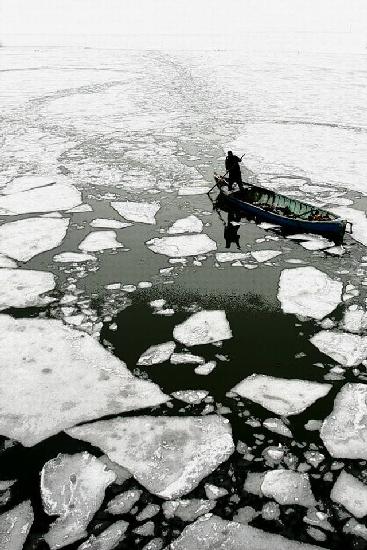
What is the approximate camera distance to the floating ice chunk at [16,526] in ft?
7.66

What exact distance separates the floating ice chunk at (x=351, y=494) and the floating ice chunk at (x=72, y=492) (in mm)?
1394

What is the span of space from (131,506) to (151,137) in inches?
388

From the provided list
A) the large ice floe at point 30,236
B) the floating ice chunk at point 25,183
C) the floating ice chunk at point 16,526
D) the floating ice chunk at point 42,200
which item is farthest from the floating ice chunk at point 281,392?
the floating ice chunk at point 25,183

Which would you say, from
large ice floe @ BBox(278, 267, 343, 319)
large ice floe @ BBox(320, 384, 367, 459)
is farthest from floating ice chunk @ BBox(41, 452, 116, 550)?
large ice floe @ BBox(278, 267, 343, 319)

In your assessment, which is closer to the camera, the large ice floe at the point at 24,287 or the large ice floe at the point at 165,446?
the large ice floe at the point at 165,446

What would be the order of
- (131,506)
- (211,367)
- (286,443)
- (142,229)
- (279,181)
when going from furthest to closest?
(279,181)
(142,229)
(211,367)
(286,443)
(131,506)

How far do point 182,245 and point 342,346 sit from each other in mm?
2568

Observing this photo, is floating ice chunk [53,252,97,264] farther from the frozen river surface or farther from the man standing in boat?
the man standing in boat

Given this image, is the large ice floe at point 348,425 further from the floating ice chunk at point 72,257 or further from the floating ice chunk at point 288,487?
the floating ice chunk at point 72,257

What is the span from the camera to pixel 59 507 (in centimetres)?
251

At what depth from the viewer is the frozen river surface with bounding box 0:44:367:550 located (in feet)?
8.18

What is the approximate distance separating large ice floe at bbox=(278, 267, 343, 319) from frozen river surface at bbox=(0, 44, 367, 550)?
2cm

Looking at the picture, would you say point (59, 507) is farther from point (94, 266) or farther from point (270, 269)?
point (270, 269)

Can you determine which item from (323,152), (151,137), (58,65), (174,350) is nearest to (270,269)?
(174,350)
